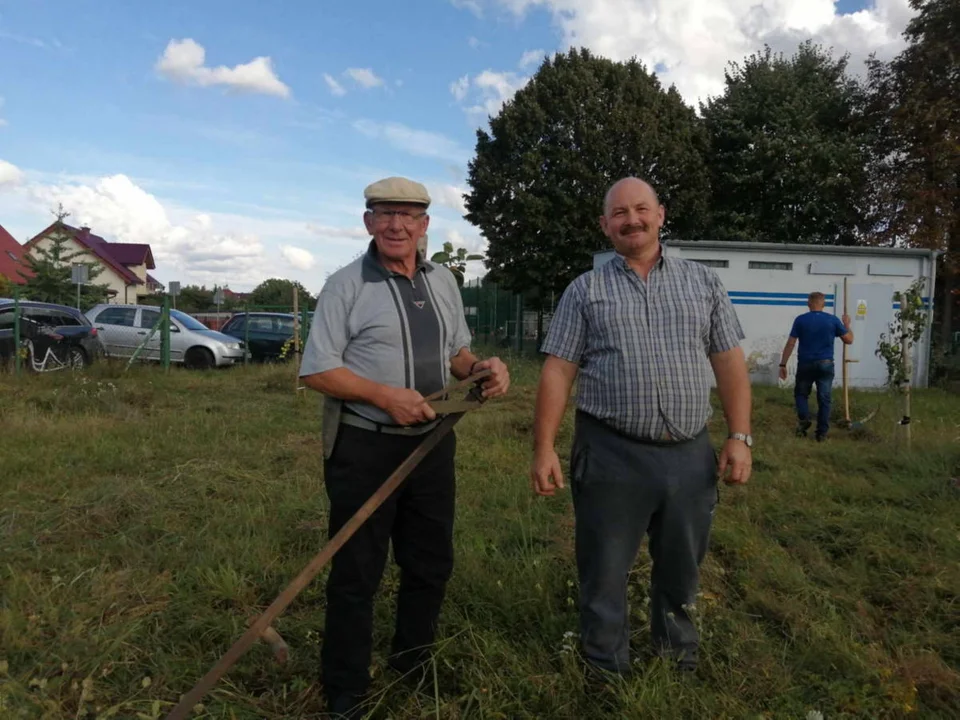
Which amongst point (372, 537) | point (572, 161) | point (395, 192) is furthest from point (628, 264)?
point (572, 161)

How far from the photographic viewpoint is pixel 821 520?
4.42m

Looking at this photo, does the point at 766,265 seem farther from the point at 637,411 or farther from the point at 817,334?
the point at 637,411

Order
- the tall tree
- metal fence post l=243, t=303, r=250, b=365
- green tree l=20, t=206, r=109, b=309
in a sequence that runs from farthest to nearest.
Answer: green tree l=20, t=206, r=109, b=309 < the tall tree < metal fence post l=243, t=303, r=250, b=365

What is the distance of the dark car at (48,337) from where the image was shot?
1086cm

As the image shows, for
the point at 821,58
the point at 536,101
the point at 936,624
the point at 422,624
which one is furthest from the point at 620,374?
the point at 821,58

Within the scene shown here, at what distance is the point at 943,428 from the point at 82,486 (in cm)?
868

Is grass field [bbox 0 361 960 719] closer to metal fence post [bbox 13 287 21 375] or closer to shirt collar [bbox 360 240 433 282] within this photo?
shirt collar [bbox 360 240 433 282]

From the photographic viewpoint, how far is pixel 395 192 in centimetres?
234

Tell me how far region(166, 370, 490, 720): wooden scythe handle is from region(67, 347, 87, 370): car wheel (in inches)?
418

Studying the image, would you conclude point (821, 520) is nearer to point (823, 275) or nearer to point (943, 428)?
point (943, 428)

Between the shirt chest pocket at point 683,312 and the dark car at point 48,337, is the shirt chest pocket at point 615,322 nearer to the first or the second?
the shirt chest pocket at point 683,312

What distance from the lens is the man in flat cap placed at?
228cm

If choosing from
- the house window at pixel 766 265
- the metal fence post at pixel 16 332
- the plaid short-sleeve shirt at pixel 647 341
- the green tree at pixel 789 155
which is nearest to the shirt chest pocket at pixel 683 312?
the plaid short-sleeve shirt at pixel 647 341

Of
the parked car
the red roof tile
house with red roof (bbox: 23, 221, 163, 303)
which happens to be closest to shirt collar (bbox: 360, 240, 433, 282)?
the parked car
